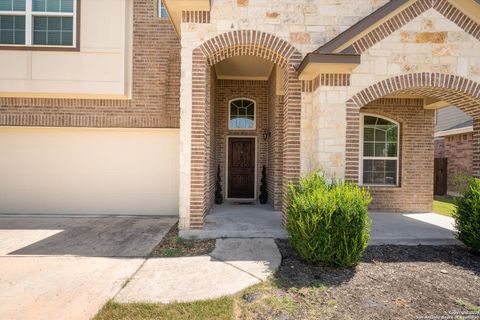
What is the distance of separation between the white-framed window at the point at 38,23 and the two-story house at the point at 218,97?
0.03 m

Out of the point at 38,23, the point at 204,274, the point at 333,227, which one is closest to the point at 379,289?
the point at 333,227

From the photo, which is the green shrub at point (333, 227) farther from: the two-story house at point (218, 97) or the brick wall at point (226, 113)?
the brick wall at point (226, 113)

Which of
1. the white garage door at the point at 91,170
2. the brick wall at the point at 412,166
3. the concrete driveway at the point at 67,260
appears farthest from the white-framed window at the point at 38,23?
the brick wall at the point at 412,166

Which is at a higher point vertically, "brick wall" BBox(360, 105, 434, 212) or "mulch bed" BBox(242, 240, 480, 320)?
"brick wall" BBox(360, 105, 434, 212)

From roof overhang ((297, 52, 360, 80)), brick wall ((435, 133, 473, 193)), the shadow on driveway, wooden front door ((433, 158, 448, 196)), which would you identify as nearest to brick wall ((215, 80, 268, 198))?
the shadow on driveway

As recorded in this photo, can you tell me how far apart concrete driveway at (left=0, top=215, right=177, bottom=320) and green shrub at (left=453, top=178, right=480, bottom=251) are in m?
5.61

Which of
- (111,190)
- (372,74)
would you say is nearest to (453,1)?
(372,74)

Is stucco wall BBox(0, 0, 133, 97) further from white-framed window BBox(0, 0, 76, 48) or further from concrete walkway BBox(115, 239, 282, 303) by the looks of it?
concrete walkway BBox(115, 239, 282, 303)

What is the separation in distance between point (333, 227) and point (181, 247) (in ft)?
9.06

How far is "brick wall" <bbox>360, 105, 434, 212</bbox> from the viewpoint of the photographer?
27.8 feet

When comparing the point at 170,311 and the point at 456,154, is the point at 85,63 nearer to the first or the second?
the point at 170,311

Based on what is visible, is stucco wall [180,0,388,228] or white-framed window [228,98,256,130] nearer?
stucco wall [180,0,388,228]

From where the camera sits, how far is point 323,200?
438 cm

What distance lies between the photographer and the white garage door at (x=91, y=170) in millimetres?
8406
